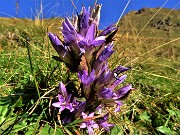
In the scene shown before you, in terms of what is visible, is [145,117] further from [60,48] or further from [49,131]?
[60,48]

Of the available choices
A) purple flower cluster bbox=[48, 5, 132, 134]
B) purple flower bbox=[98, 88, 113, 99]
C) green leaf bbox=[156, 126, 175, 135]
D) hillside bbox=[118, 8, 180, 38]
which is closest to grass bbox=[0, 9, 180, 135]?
green leaf bbox=[156, 126, 175, 135]

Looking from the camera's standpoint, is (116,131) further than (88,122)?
Yes

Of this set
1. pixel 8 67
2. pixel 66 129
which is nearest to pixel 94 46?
pixel 66 129

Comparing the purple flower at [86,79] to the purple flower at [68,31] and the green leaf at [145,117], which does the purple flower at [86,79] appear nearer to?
the purple flower at [68,31]

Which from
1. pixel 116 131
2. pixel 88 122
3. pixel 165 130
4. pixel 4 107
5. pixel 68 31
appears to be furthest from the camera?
pixel 165 130

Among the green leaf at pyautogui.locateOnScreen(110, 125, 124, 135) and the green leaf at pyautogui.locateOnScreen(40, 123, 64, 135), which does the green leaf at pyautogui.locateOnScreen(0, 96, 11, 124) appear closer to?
the green leaf at pyautogui.locateOnScreen(40, 123, 64, 135)

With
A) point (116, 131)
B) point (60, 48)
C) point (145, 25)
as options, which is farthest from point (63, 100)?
point (145, 25)

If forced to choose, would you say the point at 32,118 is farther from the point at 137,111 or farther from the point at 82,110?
the point at 137,111

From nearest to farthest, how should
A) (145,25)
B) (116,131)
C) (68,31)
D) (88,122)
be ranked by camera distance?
(68,31) → (88,122) → (116,131) → (145,25)

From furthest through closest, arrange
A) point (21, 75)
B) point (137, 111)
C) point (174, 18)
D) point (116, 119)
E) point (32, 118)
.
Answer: point (174, 18), point (21, 75), point (137, 111), point (116, 119), point (32, 118)
